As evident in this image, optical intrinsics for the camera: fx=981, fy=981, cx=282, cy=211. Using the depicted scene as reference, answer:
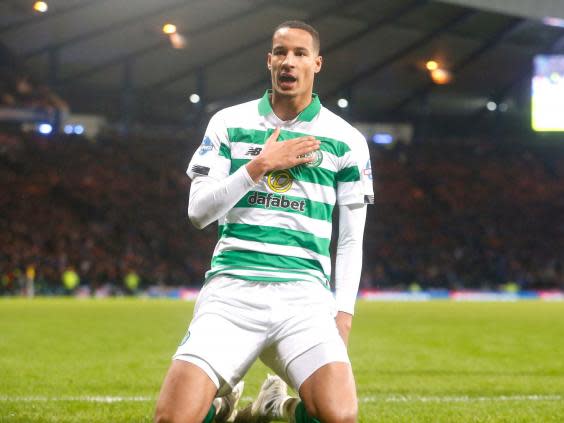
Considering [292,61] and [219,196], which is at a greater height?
[292,61]

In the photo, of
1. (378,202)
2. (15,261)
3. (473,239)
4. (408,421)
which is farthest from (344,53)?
(408,421)

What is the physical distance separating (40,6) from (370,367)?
2012 centimetres

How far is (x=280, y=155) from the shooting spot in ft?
13.9

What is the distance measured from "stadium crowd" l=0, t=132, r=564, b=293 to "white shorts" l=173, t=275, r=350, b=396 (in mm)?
22771

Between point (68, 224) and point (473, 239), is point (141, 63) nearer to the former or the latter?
point (68, 224)

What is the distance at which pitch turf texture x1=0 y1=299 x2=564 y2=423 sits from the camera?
6.45 meters

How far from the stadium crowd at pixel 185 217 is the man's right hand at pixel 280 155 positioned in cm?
2290

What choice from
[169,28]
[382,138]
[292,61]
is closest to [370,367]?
[292,61]

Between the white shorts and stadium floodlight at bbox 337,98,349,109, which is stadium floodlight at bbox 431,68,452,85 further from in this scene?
the white shorts

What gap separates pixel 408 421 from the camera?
5973mm

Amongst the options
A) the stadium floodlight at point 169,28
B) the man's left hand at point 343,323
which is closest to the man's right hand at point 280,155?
the man's left hand at point 343,323

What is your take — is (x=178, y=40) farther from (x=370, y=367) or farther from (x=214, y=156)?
(x=214, y=156)

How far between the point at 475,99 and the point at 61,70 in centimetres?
1680

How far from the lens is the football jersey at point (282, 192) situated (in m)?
4.38
